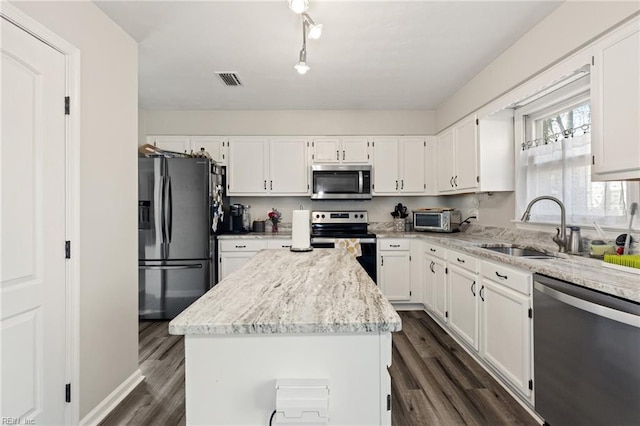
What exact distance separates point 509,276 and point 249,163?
317 cm

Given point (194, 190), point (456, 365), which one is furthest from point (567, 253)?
point (194, 190)

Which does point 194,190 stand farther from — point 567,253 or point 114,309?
point 567,253

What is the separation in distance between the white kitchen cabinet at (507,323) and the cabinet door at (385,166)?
6.31ft

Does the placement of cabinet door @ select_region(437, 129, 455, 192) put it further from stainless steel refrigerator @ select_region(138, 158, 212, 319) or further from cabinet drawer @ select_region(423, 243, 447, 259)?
stainless steel refrigerator @ select_region(138, 158, 212, 319)

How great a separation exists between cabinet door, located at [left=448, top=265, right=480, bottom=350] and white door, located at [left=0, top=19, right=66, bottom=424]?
2.73 metres

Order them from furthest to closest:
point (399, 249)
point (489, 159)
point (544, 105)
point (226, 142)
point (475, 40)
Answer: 1. point (226, 142)
2. point (399, 249)
3. point (489, 159)
4. point (544, 105)
5. point (475, 40)

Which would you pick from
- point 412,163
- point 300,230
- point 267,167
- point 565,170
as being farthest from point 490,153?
point 267,167

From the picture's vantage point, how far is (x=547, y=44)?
199 cm

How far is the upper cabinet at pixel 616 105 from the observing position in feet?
4.68

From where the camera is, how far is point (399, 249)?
360cm

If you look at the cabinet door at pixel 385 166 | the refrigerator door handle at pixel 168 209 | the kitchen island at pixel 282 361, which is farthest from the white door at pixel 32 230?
the cabinet door at pixel 385 166

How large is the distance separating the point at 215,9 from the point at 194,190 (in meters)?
1.80

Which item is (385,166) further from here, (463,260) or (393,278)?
(463,260)

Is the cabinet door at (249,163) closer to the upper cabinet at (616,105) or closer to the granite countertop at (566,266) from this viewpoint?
the granite countertop at (566,266)
